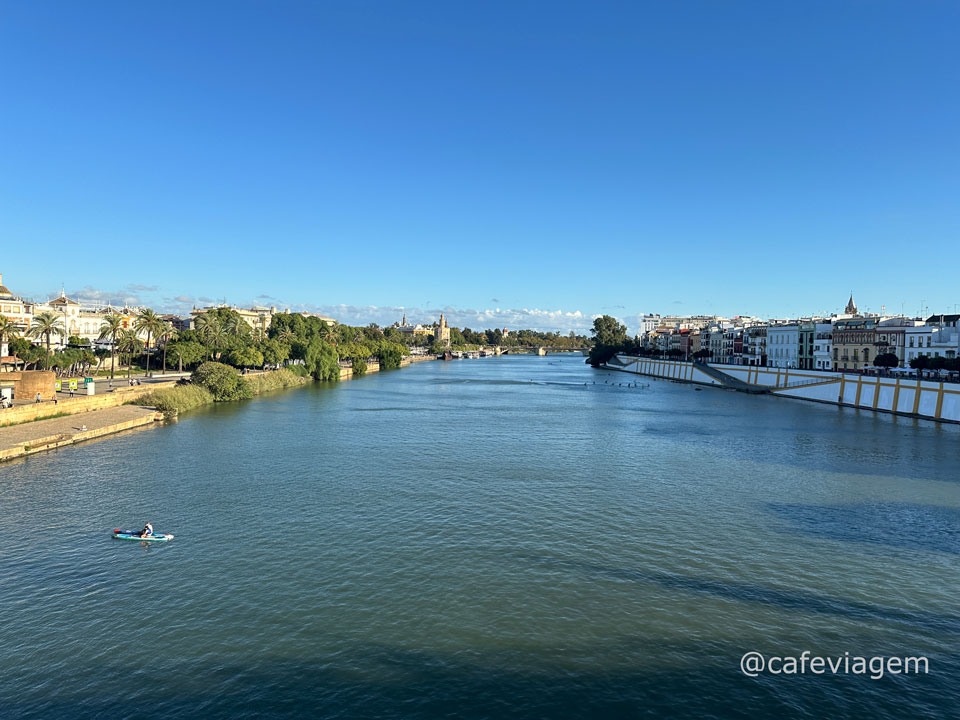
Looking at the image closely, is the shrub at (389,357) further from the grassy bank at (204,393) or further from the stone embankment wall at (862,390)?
the stone embankment wall at (862,390)

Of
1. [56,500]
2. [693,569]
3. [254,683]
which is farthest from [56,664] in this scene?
[693,569]

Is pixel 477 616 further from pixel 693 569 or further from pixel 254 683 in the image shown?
pixel 693 569

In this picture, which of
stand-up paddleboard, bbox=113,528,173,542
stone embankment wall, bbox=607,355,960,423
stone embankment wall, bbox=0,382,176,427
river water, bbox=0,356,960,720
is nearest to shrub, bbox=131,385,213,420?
stone embankment wall, bbox=0,382,176,427

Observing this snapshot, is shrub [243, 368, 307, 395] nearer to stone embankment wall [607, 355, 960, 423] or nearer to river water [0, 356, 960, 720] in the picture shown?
river water [0, 356, 960, 720]

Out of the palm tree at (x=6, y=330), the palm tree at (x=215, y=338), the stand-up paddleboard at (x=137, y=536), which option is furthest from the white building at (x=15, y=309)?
the stand-up paddleboard at (x=137, y=536)

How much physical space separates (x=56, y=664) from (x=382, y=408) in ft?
211

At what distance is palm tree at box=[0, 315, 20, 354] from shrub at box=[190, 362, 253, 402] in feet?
71.7

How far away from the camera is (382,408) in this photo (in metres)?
81.8

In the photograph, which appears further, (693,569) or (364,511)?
(364,511)

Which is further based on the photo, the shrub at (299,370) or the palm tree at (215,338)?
→ the shrub at (299,370)

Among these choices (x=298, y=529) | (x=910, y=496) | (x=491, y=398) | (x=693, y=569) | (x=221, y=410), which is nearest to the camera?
(x=693, y=569)

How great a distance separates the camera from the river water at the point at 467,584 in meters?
16.6

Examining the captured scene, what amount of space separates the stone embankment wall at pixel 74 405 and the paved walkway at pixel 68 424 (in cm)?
64

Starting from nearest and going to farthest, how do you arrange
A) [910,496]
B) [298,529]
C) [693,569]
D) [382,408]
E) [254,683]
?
[254,683] < [693,569] < [298,529] < [910,496] < [382,408]
